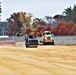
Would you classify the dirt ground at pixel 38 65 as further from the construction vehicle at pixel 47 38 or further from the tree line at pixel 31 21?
the tree line at pixel 31 21

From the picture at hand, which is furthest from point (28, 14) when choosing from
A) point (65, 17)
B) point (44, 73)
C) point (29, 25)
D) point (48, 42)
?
point (44, 73)

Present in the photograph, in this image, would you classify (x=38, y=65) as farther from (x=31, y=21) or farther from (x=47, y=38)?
(x=31, y=21)

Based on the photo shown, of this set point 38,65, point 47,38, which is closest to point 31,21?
point 47,38

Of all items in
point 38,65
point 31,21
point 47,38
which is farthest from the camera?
point 31,21

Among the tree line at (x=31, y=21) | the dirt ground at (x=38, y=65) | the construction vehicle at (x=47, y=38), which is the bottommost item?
the dirt ground at (x=38, y=65)

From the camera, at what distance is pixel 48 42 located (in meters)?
61.8

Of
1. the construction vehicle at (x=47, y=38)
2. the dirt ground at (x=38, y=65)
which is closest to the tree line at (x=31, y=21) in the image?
the construction vehicle at (x=47, y=38)

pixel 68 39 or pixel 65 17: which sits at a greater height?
pixel 65 17

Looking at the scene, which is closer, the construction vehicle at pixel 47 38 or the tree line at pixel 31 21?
the construction vehicle at pixel 47 38

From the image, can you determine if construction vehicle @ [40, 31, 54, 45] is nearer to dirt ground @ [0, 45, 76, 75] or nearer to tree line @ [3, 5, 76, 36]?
dirt ground @ [0, 45, 76, 75]

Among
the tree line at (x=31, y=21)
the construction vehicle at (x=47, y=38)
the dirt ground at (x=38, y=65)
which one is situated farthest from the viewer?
the tree line at (x=31, y=21)

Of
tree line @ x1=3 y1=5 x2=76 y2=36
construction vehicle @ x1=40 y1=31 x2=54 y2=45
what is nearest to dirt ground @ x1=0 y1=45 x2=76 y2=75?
construction vehicle @ x1=40 y1=31 x2=54 y2=45

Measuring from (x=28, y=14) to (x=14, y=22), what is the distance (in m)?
12.8

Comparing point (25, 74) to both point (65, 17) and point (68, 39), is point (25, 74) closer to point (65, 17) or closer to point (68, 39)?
point (68, 39)
